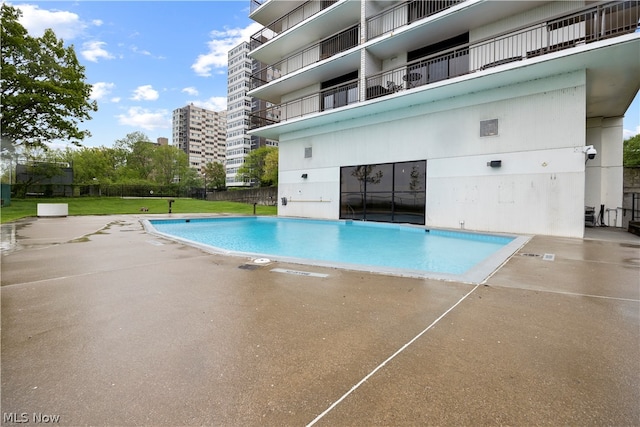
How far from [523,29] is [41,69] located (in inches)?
1173

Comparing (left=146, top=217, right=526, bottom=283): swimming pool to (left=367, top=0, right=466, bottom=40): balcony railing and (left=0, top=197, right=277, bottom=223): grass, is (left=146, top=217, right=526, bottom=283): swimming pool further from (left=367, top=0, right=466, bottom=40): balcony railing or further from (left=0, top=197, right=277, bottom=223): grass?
(left=0, top=197, right=277, bottom=223): grass

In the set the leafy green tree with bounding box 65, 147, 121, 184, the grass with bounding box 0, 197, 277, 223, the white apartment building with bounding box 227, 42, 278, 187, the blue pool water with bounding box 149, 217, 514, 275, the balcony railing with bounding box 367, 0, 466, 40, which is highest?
the white apartment building with bounding box 227, 42, 278, 187

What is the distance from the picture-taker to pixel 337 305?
320 cm

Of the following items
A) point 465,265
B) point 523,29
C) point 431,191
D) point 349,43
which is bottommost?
point 465,265

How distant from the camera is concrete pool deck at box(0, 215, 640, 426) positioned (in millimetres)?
1572

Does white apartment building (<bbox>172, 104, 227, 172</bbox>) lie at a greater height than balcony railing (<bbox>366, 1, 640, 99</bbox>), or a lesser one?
greater

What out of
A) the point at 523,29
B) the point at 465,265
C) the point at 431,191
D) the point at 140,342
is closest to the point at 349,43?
the point at 523,29

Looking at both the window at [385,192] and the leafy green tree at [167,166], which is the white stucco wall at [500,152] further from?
the leafy green tree at [167,166]

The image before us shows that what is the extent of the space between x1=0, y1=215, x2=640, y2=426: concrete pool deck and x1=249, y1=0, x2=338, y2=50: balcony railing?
1754cm

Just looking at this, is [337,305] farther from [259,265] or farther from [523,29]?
[523,29]

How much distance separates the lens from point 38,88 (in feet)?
65.6

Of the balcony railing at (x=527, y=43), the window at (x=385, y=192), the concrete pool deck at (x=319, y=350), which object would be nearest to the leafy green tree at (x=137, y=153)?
the window at (x=385, y=192)

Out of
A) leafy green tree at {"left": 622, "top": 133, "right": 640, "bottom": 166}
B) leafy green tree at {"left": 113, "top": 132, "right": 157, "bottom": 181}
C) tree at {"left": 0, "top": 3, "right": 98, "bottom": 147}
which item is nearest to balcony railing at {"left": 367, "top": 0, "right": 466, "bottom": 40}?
tree at {"left": 0, "top": 3, "right": 98, "bottom": 147}

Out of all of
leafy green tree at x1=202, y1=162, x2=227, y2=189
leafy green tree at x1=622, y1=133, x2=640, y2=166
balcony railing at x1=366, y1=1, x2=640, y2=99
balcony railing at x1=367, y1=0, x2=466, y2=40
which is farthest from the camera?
leafy green tree at x1=202, y1=162, x2=227, y2=189
